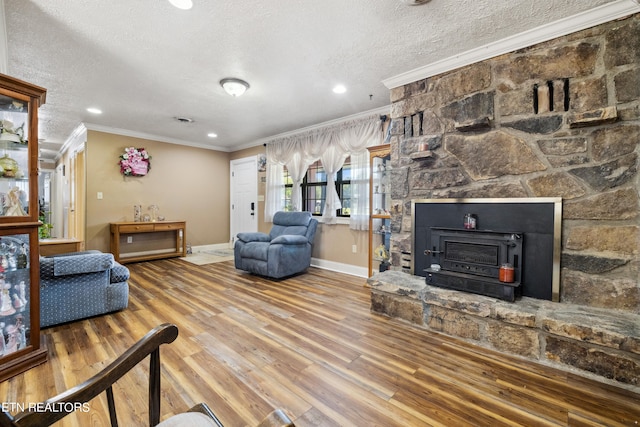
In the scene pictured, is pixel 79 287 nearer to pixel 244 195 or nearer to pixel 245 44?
pixel 245 44

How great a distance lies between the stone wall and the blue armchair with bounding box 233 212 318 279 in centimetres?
213

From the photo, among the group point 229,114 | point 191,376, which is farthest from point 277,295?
point 229,114

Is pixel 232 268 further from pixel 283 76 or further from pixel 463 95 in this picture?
pixel 463 95

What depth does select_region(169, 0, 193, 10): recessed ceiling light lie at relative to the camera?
1.85m

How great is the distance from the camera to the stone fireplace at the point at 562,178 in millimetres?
1896

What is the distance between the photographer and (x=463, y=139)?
2.61 m

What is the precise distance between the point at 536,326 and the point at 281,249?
2845 mm

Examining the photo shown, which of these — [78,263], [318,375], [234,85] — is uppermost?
[234,85]

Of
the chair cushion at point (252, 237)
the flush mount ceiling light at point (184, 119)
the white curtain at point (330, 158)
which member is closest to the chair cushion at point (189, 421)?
the white curtain at point (330, 158)

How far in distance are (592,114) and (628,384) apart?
1.75 metres

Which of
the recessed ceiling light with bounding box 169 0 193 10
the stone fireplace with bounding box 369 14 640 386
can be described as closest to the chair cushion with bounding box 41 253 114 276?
the recessed ceiling light with bounding box 169 0 193 10

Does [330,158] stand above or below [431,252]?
above

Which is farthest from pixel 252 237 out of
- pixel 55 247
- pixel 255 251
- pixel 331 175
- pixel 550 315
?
pixel 550 315

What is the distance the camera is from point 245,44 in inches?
92.5
